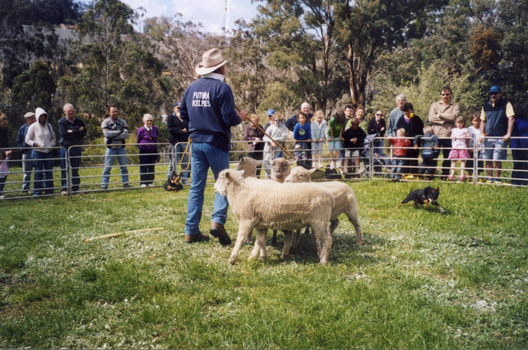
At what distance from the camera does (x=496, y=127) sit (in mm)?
9742

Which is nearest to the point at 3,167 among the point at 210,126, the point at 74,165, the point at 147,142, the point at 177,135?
the point at 74,165

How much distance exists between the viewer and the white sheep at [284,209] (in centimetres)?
455

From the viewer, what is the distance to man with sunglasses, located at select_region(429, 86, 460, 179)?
10.3 metres

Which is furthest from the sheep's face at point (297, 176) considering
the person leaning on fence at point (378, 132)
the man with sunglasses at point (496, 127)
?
the person leaning on fence at point (378, 132)

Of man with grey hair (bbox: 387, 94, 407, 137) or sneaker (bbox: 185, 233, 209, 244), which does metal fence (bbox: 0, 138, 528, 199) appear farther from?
sneaker (bbox: 185, 233, 209, 244)

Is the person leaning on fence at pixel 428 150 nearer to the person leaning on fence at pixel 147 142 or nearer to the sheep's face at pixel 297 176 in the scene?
the sheep's face at pixel 297 176

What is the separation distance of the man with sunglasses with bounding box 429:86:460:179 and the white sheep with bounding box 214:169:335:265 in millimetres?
6845

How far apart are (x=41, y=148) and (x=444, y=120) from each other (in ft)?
34.0

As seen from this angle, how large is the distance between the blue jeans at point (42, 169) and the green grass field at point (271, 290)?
4.09 m

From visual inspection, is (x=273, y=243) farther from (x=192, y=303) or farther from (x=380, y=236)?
(x=192, y=303)

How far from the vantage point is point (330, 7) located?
103 ft

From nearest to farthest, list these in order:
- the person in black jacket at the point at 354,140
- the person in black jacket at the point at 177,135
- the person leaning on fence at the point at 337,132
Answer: the person in black jacket at the point at 177,135 → the person in black jacket at the point at 354,140 → the person leaning on fence at the point at 337,132

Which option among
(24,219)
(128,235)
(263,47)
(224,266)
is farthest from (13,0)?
(224,266)

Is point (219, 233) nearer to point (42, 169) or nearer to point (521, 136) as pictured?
point (42, 169)
